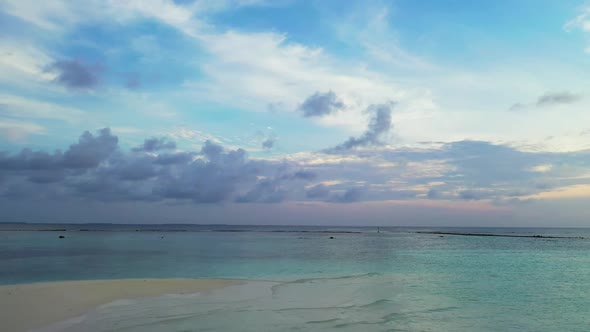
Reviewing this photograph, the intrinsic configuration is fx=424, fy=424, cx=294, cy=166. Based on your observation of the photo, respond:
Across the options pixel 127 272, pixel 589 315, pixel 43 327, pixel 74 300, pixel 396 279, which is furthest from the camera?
pixel 127 272

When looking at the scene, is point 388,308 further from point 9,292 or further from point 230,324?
point 9,292

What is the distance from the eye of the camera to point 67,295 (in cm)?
2061

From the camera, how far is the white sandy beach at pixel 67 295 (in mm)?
16125

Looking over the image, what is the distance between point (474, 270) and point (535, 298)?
12.4 meters

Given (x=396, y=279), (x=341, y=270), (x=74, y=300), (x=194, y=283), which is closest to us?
(x=74, y=300)

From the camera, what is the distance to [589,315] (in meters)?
18.2

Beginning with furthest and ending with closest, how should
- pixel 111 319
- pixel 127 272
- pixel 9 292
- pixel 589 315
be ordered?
pixel 127 272 → pixel 9 292 → pixel 589 315 → pixel 111 319

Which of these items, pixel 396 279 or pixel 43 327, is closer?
pixel 43 327

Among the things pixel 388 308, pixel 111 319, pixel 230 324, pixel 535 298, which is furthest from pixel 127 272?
pixel 535 298

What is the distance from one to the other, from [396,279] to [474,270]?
980 centimetres

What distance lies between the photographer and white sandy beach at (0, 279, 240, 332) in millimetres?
16125

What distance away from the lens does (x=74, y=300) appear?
1948 centimetres

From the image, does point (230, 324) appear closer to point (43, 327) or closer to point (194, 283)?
point (43, 327)

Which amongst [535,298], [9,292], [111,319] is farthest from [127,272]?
[535,298]
